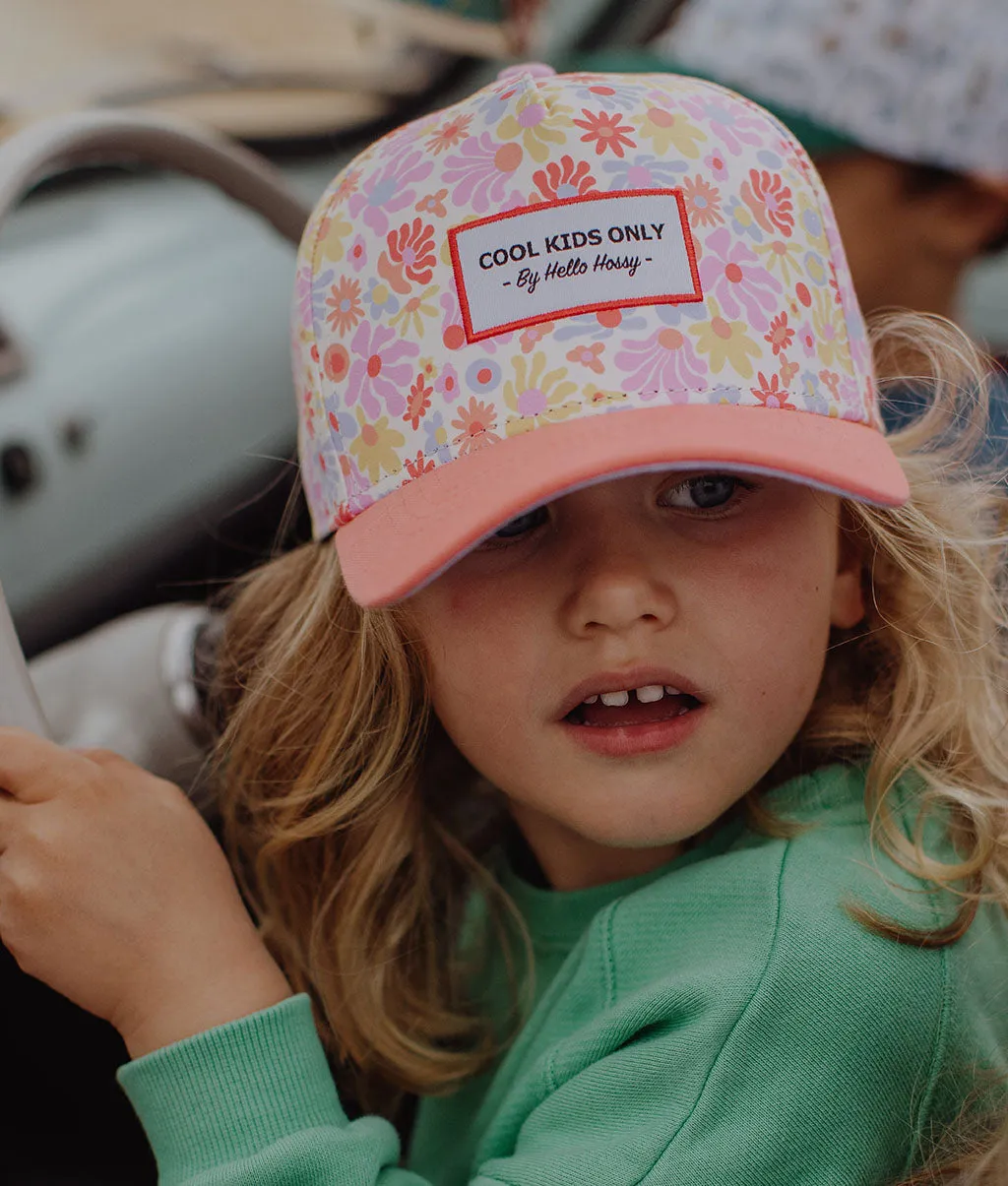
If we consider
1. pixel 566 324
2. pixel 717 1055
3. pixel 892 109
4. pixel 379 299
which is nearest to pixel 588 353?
pixel 566 324

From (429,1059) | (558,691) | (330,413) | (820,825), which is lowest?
(429,1059)

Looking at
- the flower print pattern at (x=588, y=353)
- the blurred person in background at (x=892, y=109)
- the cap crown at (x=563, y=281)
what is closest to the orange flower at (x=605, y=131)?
the cap crown at (x=563, y=281)

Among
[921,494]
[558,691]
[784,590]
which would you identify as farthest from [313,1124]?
[921,494]

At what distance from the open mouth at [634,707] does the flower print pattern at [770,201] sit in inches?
9.7

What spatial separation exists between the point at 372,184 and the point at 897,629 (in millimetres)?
396

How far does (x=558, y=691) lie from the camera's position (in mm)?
727

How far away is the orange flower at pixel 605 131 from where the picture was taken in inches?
27.5

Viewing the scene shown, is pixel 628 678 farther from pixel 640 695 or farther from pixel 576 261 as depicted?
pixel 576 261

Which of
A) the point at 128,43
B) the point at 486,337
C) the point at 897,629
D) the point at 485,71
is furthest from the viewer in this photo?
the point at 485,71

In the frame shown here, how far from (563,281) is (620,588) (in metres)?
0.15

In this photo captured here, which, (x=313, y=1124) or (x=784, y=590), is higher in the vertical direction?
(x=784, y=590)

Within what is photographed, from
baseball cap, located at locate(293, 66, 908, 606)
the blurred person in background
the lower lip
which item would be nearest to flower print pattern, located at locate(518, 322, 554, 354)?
baseball cap, located at locate(293, 66, 908, 606)

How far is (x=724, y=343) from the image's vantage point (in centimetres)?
69

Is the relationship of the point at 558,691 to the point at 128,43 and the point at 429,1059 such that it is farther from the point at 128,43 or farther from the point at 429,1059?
the point at 128,43
